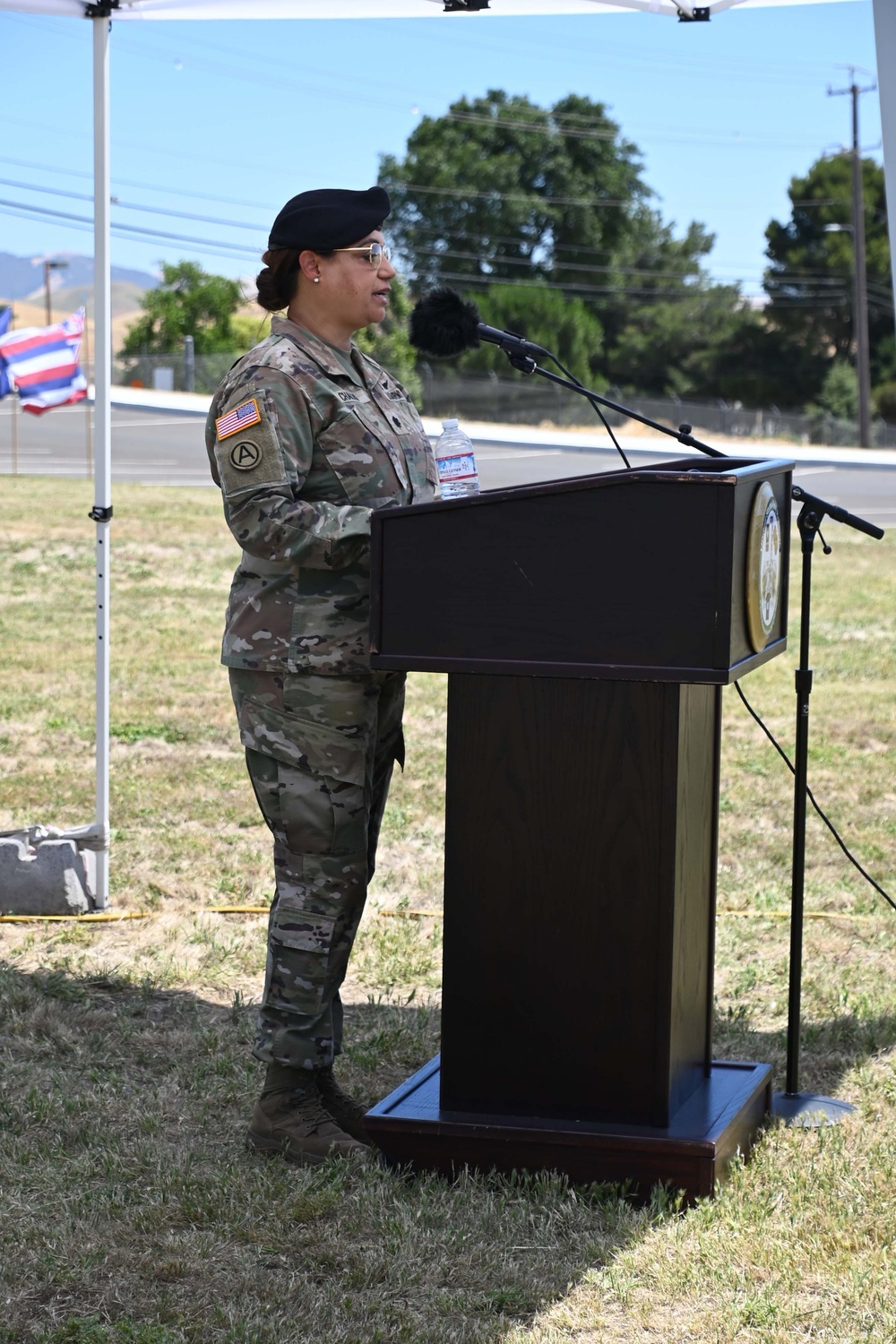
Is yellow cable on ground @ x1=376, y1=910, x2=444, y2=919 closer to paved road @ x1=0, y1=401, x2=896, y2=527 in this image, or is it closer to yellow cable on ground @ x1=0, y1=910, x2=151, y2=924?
yellow cable on ground @ x1=0, y1=910, x2=151, y2=924

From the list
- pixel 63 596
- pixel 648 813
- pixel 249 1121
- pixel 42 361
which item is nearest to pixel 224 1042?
pixel 249 1121

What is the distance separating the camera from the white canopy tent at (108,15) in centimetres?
440

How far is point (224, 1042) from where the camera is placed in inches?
159

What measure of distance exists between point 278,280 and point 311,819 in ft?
3.79

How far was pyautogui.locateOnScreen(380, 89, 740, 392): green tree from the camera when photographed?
61.7 meters

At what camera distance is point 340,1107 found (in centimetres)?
343

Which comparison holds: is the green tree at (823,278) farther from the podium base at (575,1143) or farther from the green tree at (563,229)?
the podium base at (575,1143)

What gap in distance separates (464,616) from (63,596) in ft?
33.5

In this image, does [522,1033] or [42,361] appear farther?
[42,361]

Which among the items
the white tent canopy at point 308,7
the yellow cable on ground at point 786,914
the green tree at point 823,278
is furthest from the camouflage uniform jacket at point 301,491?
the green tree at point 823,278

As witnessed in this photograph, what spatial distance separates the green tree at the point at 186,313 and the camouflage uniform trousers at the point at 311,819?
171 feet

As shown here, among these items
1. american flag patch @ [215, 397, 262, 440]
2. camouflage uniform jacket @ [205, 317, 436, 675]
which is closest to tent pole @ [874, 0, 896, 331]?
camouflage uniform jacket @ [205, 317, 436, 675]

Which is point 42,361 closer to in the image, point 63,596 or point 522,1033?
point 63,596

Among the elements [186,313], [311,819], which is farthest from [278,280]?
[186,313]
